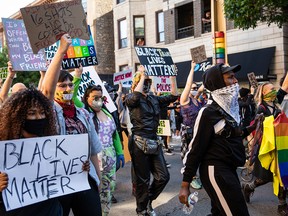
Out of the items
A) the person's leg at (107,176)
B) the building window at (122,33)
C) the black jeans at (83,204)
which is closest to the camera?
the black jeans at (83,204)

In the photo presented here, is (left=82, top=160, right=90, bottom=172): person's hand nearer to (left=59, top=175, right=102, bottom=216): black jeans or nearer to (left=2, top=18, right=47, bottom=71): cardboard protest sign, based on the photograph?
(left=59, top=175, right=102, bottom=216): black jeans

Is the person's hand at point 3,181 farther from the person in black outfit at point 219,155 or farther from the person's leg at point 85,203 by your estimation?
the person in black outfit at point 219,155

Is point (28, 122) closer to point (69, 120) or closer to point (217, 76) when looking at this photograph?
point (69, 120)

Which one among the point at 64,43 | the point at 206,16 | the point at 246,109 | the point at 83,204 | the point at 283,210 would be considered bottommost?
the point at 283,210

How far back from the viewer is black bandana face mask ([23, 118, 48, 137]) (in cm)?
247

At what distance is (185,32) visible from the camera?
22359 millimetres

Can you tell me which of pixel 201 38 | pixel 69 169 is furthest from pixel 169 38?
pixel 69 169

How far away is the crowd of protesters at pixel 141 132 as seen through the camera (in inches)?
99.2

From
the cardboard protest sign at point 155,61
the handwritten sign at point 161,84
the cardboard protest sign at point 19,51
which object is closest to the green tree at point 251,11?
the handwritten sign at point 161,84

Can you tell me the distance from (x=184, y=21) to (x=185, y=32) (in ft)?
3.18

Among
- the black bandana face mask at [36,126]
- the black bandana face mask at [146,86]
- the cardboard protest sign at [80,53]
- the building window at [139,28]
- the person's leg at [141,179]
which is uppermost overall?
the building window at [139,28]

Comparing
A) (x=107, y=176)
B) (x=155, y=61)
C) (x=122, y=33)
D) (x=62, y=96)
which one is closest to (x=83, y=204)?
(x=62, y=96)

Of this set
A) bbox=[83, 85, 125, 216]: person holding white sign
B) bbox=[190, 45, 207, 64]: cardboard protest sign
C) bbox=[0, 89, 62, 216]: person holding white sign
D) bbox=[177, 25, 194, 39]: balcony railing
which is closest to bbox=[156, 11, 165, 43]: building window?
bbox=[177, 25, 194, 39]: balcony railing

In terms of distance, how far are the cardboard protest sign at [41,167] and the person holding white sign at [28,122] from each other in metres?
0.05
